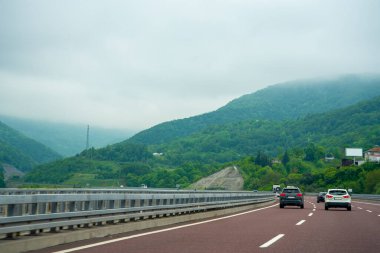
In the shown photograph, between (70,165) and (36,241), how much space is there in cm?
18764

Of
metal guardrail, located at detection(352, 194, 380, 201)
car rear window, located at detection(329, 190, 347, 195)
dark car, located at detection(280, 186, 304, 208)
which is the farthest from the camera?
metal guardrail, located at detection(352, 194, 380, 201)

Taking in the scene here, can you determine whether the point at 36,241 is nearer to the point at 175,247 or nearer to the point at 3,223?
the point at 3,223

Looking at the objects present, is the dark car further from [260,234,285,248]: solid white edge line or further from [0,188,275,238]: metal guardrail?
[260,234,285,248]: solid white edge line

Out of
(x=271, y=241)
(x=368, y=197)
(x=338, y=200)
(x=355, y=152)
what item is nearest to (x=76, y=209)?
(x=271, y=241)

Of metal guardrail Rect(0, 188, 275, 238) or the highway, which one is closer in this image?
metal guardrail Rect(0, 188, 275, 238)

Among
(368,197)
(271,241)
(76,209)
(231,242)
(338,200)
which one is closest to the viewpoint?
(231,242)

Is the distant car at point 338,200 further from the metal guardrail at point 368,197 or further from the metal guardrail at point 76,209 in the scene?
the metal guardrail at point 368,197

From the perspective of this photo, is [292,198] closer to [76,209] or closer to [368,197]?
[76,209]

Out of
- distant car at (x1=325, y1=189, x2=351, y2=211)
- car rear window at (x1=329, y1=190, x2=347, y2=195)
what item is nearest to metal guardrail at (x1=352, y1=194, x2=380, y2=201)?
car rear window at (x1=329, y1=190, x2=347, y2=195)

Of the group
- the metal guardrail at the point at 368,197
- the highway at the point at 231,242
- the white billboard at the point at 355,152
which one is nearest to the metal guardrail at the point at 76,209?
the highway at the point at 231,242

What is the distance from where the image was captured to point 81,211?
11.9 metres

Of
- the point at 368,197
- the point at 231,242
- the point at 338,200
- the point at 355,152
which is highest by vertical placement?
the point at 355,152

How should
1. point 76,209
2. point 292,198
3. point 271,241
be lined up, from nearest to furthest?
point 271,241 → point 76,209 → point 292,198

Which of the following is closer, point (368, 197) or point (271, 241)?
point (271, 241)
